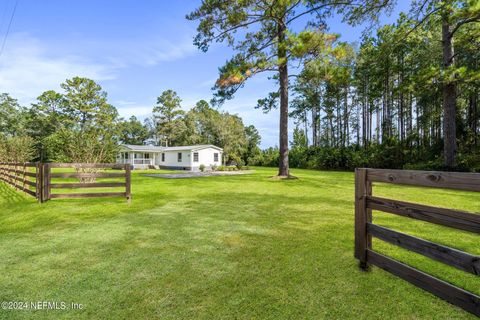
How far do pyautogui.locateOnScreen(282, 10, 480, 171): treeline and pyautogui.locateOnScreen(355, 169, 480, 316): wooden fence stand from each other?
7.27 m

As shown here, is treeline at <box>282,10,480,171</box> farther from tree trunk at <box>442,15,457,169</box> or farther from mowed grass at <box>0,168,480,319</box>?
mowed grass at <box>0,168,480,319</box>

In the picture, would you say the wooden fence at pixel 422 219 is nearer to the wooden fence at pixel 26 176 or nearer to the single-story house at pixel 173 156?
the wooden fence at pixel 26 176

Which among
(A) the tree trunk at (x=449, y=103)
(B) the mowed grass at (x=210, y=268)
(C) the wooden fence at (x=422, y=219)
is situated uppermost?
(A) the tree trunk at (x=449, y=103)

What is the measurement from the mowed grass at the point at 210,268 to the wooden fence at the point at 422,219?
0.21 m

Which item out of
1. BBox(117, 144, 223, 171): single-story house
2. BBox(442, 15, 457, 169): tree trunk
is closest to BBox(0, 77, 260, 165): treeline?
BBox(117, 144, 223, 171): single-story house

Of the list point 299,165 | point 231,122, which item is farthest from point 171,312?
point 231,122

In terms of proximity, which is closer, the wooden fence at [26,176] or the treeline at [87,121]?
the wooden fence at [26,176]

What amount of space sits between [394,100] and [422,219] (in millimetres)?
23960

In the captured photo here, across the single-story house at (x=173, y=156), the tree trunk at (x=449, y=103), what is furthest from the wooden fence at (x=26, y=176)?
the tree trunk at (x=449, y=103)

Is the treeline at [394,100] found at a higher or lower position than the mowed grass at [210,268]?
higher

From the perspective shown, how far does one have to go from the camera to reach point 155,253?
295cm

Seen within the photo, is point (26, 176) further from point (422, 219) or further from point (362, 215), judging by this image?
point (422, 219)

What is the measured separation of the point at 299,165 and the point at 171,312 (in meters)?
24.1

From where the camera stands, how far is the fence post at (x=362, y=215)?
242cm
